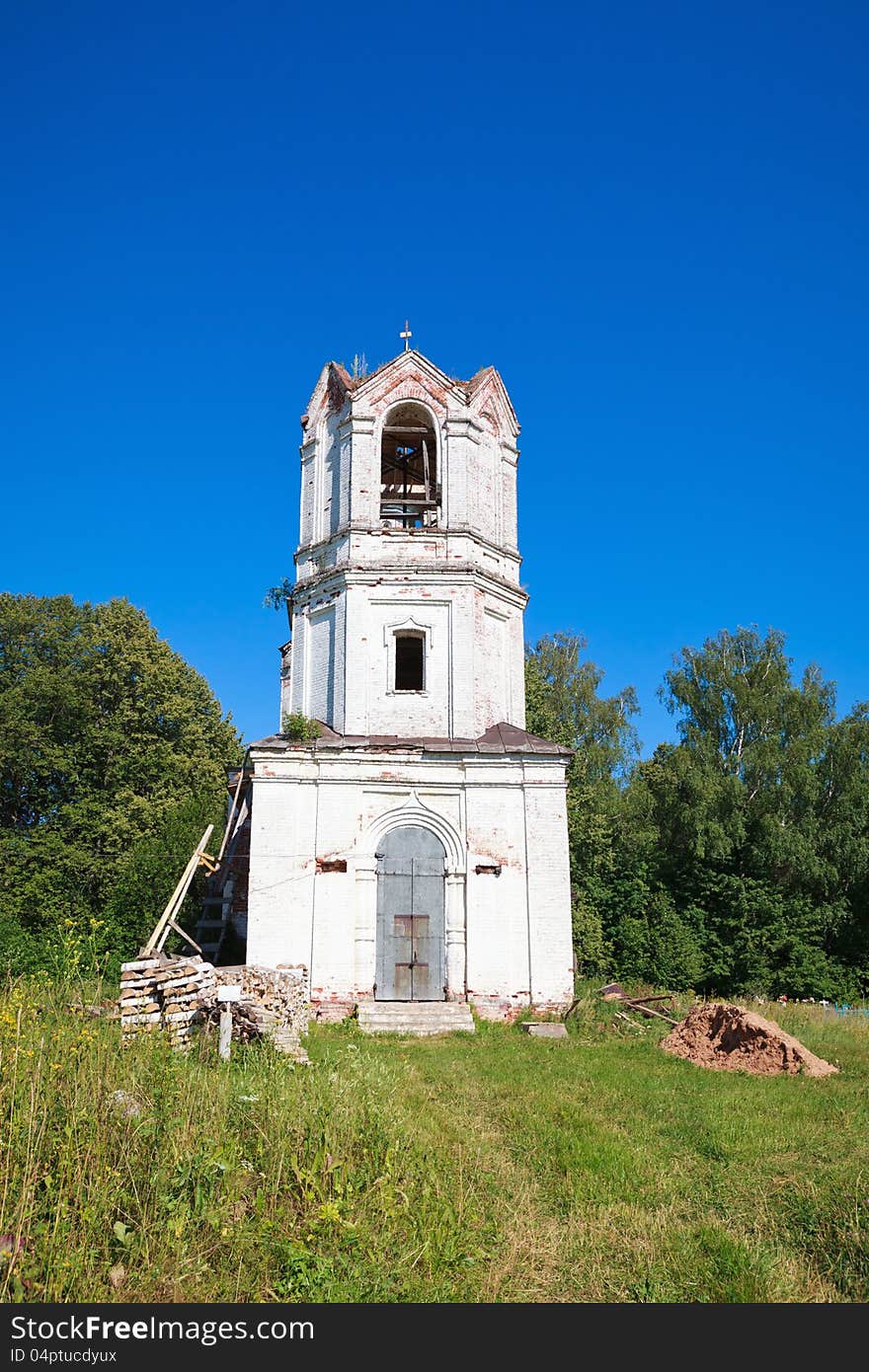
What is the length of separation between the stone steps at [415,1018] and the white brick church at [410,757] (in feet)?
1.64

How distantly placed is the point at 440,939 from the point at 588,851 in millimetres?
11665

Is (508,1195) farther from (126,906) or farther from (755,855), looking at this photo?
(755,855)

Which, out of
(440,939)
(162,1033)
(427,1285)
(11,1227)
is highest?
(440,939)

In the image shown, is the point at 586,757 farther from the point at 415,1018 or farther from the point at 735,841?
the point at 415,1018

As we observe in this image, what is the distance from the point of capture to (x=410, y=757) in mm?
17016

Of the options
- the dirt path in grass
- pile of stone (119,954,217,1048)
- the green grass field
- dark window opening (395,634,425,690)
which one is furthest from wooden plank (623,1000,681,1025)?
pile of stone (119,954,217,1048)

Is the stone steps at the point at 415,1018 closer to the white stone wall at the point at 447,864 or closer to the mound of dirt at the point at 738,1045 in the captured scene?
the white stone wall at the point at 447,864

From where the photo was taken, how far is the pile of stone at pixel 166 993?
11.6 meters

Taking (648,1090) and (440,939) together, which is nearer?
(648,1090)

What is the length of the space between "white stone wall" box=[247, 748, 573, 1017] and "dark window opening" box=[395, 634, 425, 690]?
2563mm

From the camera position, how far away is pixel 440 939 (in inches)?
653

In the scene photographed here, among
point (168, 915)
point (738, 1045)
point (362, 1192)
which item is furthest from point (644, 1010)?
point (362, 1192)

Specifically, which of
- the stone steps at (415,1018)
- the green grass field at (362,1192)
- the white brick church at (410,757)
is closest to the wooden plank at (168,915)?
the white brick church at (410,757)

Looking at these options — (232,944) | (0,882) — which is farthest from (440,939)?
(0,882)
